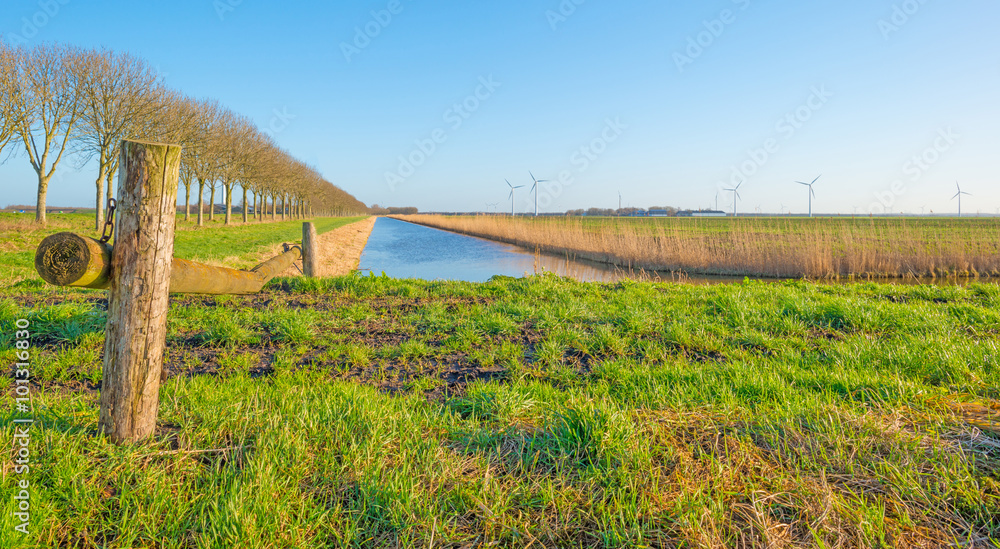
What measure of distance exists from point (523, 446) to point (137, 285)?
2.21 metres

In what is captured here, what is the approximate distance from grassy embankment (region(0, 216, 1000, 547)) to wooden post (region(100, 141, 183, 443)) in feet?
0.81

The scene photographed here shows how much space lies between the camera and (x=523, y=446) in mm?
2695

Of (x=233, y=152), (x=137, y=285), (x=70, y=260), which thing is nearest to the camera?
(x=70, y=260)

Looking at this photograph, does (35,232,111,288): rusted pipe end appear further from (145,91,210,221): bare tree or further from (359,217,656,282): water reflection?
(145,91,210,221): bare tree

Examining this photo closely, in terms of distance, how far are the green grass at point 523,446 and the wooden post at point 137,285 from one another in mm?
241

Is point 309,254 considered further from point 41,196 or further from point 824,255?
point 41,196

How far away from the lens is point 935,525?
2.12m

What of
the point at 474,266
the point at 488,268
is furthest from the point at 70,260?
the point at 474,266

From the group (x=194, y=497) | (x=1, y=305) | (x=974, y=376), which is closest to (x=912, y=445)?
(x=974, y=376)

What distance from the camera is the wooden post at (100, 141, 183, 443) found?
7.61 feet

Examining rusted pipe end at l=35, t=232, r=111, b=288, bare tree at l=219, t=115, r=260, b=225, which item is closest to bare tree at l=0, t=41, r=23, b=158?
bare tree at l=219, t=115, r=260, b=225

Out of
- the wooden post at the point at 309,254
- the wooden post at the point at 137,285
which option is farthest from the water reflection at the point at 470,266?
the wooden post at the point at 137,285

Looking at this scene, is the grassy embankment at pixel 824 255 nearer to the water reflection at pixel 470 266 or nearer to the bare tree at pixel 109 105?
the water reflection at pixel 470 266

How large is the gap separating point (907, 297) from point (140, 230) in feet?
34.6
